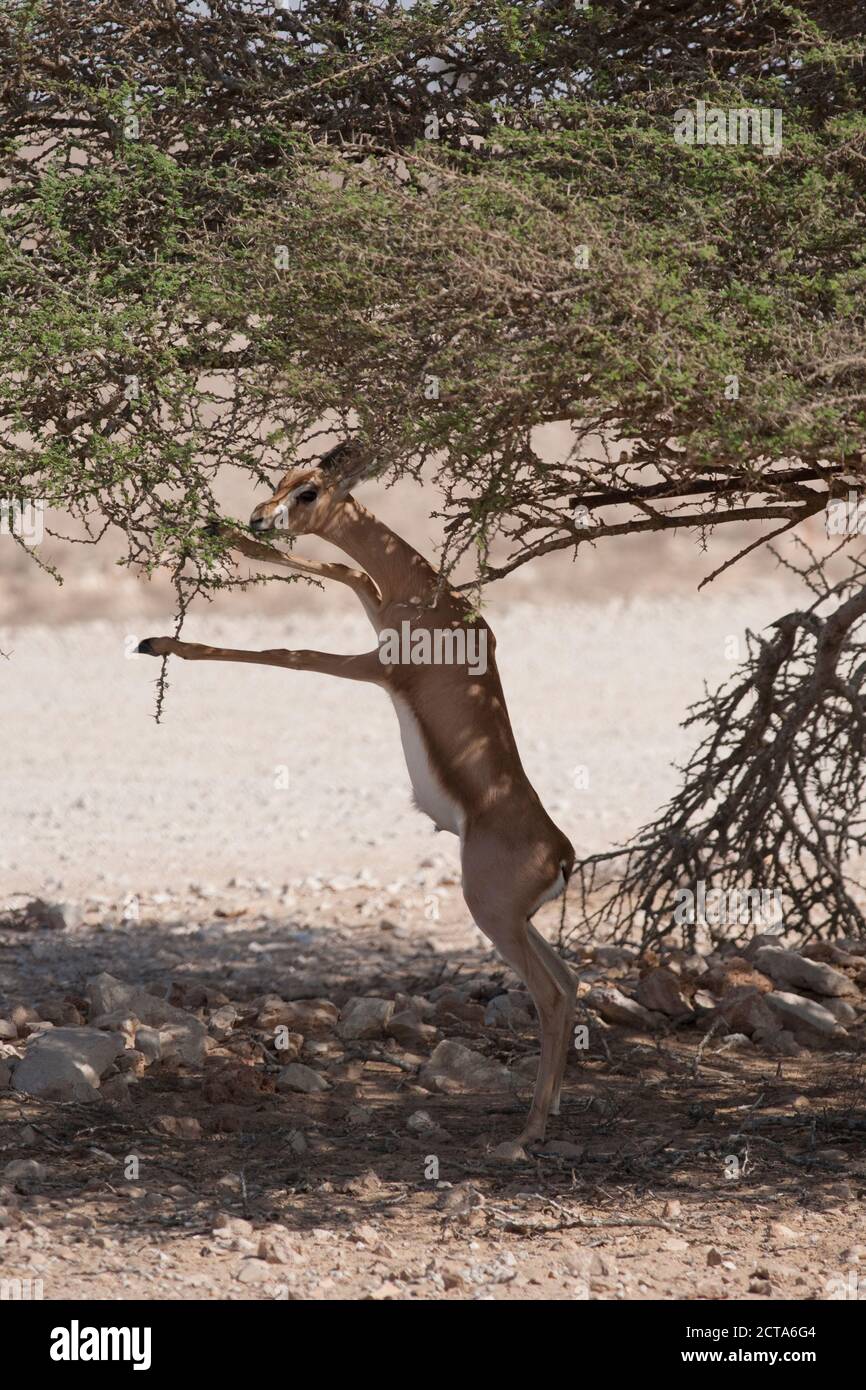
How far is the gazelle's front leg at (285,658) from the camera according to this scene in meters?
6.64

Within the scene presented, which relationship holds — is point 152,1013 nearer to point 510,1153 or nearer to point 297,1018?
point 297,1018

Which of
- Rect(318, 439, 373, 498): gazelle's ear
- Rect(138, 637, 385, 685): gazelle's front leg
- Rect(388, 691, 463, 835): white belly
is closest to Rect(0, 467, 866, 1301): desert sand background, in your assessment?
Rect(138, 637, 385, 685): gazelle's front leg

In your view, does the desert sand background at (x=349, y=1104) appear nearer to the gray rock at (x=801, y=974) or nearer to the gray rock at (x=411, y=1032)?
the gray rock at (x=411, y=1032)

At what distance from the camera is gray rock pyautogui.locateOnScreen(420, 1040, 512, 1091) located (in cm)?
794

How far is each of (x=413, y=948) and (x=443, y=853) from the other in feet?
12.4

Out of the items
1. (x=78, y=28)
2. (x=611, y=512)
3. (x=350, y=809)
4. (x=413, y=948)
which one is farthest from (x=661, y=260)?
(x=611, y=512)

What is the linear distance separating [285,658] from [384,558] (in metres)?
0.62

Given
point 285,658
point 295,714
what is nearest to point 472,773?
point 285,658

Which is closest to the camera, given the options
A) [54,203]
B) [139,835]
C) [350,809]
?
[54,203]

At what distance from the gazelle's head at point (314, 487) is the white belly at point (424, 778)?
0.92 metres

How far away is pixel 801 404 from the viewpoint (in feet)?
17.1

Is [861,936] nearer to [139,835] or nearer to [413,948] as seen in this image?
[413,948]

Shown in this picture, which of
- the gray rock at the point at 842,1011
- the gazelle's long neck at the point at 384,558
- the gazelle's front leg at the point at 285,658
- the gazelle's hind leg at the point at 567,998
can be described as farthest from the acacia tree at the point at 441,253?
the gray rock at the point at 842,1011

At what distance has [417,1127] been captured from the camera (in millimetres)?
7242
